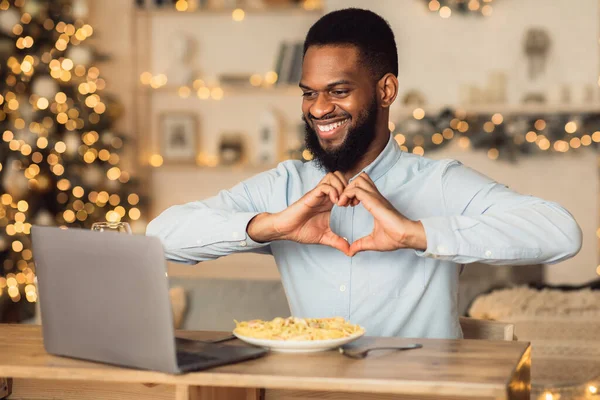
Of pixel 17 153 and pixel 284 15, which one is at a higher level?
pixel 284 15

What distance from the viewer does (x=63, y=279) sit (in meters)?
1.47

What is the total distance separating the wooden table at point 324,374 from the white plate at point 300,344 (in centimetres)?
1

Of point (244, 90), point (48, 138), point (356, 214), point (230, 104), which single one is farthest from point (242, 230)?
point (230, 104)

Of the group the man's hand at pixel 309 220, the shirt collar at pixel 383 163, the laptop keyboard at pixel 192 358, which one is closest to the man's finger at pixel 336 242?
the man's hand at pixel 309 220

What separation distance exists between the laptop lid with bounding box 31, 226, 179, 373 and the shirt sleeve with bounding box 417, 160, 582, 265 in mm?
594

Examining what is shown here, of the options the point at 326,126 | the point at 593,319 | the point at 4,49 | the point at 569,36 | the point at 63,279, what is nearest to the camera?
the point at 63,279

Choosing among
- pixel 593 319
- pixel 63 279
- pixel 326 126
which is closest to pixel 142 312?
pixel 63 279

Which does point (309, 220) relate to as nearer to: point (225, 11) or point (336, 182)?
point (336, 182)

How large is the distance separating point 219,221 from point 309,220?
22 cm

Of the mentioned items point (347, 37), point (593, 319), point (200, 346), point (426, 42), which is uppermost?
point (426, 42)

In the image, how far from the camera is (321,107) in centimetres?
212

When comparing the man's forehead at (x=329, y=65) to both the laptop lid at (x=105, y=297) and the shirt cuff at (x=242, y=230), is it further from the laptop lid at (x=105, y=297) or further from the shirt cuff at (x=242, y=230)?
the laptop lid at (x=105, y=297)

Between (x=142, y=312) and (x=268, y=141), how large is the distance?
439cm

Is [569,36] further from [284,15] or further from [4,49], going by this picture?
[4,49]
